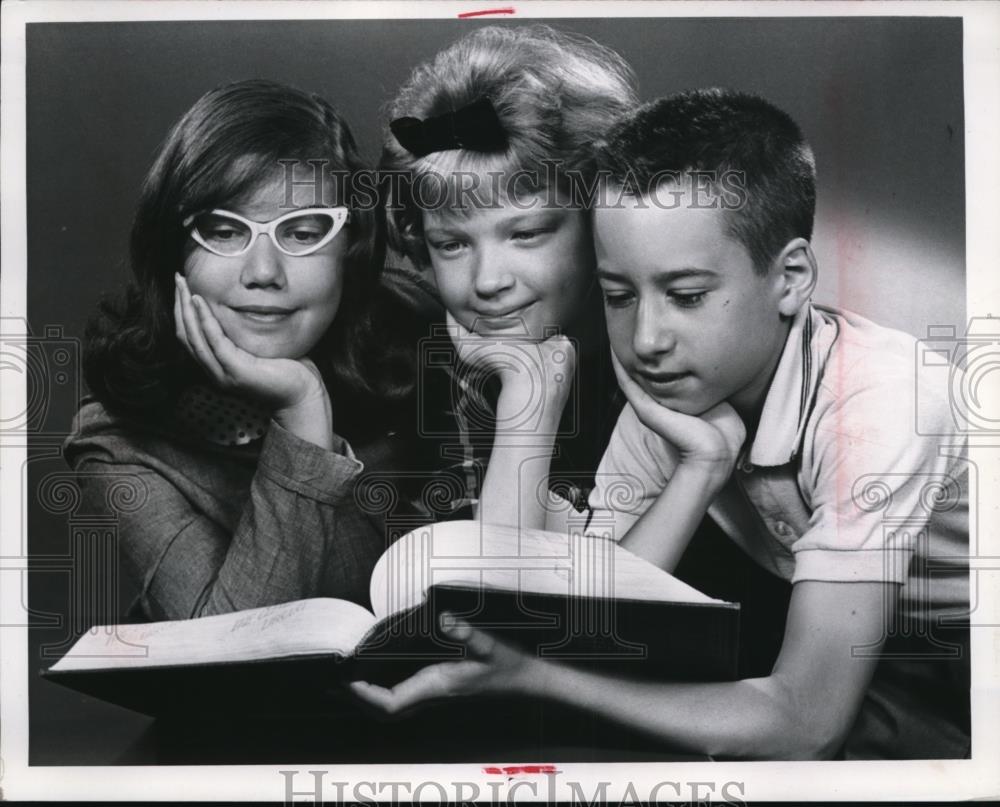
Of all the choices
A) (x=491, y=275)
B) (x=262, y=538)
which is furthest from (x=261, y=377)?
(x=491, y=275)

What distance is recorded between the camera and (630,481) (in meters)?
2.14

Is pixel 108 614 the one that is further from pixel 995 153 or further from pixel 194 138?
pixel 995 153

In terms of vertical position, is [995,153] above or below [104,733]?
above

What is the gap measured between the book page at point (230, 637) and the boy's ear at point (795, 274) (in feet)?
3.55

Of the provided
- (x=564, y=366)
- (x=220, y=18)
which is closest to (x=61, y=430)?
(x=220, y=18)

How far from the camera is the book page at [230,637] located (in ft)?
6.77

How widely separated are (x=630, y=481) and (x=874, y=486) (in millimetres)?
513

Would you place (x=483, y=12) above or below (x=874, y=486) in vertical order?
above

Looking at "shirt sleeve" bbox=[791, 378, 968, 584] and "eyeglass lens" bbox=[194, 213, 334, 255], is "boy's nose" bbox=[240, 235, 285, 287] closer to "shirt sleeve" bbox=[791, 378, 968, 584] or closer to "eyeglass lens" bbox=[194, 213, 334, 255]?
"eyeglass lens" bbox=[194, 213, 334, 255]

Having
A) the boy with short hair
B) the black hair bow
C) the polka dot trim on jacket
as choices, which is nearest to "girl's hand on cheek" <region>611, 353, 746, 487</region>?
the boy with short hair

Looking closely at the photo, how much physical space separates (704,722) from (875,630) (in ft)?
1.33

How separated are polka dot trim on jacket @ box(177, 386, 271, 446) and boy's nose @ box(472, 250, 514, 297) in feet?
1.72

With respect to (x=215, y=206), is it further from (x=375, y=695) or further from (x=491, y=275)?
(x=375, y=695)

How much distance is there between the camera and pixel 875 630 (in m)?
2.12
